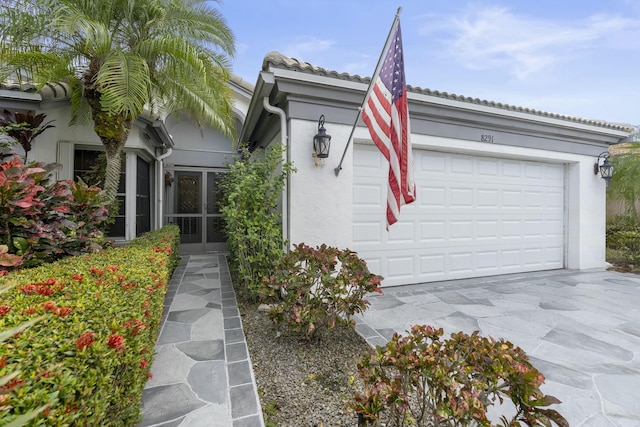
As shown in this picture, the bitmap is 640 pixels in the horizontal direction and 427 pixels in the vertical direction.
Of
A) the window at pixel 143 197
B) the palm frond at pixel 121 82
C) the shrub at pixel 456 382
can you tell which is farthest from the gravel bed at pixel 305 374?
the window at pixel 143 197

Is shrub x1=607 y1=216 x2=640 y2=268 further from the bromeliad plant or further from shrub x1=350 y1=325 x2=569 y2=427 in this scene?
the bromeliad plant

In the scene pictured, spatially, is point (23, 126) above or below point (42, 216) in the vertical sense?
above

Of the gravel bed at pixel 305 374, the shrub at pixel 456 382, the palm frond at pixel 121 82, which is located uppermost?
the palm frond at pixel 121 82

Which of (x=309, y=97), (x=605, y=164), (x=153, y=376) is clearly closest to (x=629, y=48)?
(x=605, y=164)

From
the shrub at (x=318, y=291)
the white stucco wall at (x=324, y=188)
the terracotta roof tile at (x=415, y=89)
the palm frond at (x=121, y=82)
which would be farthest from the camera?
the white stucco wall at (x=324, y=188)

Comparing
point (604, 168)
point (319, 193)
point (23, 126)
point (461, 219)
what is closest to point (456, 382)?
point (319, 193)

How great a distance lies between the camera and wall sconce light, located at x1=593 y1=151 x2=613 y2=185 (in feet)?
23.2

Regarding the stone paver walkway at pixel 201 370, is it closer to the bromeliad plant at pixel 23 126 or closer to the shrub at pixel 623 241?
the bromeliad plant at pixel 23 126

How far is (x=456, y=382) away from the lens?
59.9 inches

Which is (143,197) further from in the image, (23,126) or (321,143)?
(321,143)

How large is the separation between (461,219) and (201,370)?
5554 millimetres

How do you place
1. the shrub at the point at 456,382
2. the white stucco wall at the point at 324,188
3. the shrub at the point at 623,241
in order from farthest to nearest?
the shrub at the point at 623,241 < the white stucco wall at the point at 324,188 < the shrub at the point at 456,382

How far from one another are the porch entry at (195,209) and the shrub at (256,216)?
16.8 ft

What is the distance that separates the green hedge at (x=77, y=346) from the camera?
1.08m
